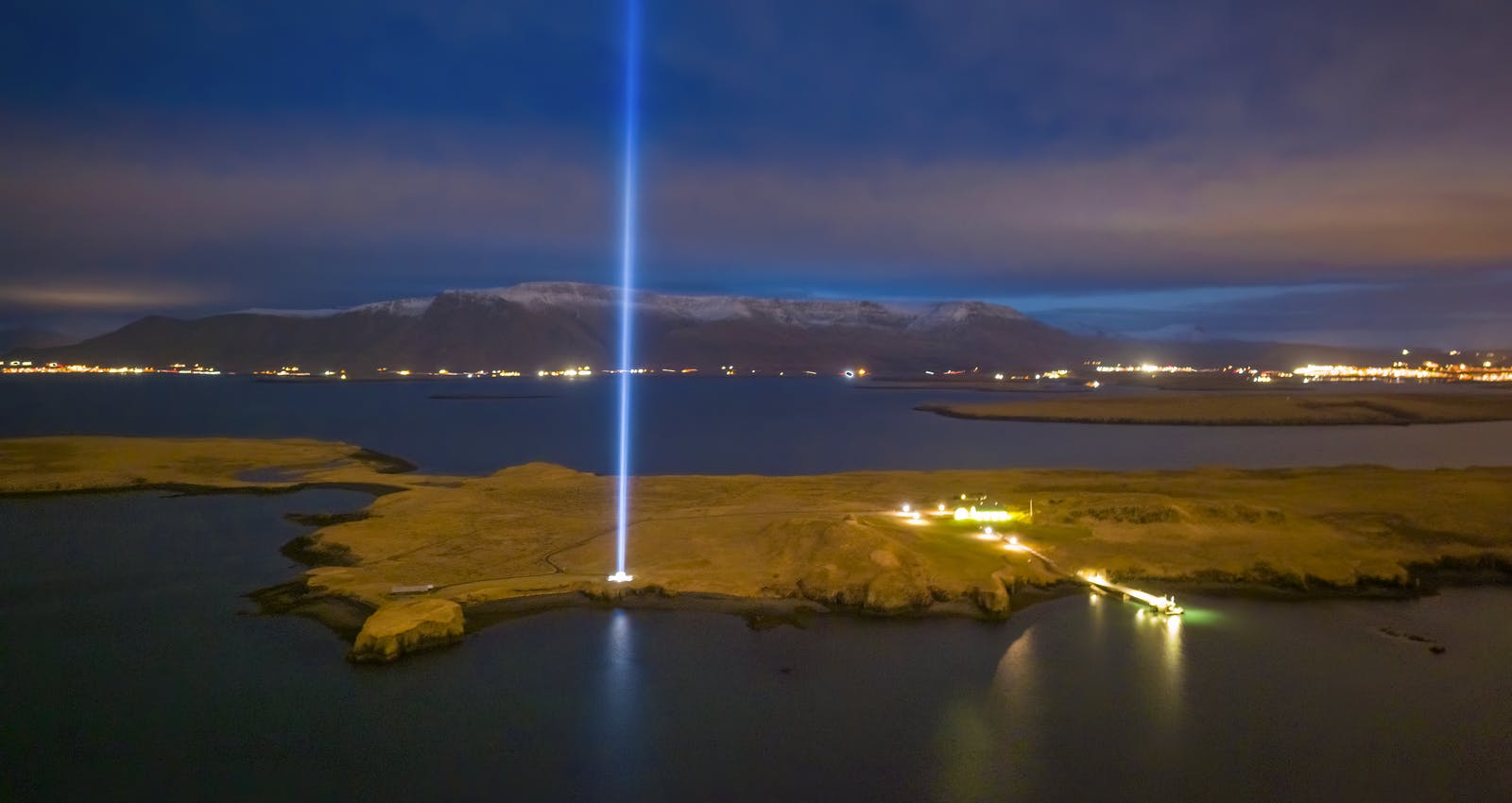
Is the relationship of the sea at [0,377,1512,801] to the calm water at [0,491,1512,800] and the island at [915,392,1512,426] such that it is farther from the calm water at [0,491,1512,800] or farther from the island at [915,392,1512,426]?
the island at [915,392,1512,426]

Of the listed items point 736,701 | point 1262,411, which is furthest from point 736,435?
point 736,701

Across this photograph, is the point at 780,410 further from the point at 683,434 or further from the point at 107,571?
the point at 107,571

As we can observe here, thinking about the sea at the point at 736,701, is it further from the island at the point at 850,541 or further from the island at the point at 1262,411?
the island at the point at 1262,411

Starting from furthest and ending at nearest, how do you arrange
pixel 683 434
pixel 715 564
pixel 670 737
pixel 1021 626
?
pixel 683 434 → pixel 715 564 → pixel 1021 626 → pixel 670 737

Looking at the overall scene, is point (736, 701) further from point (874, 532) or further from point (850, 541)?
point (874, 532)

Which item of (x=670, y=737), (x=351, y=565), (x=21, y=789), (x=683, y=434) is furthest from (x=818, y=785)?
(x=683, y=434)

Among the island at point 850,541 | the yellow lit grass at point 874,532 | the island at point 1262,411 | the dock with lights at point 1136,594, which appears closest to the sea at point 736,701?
the dock with lights at point 1136,594

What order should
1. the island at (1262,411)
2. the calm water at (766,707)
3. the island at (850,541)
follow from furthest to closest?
the island at (1262,411) < the island at (850,541) < the calm water at (766,707)
